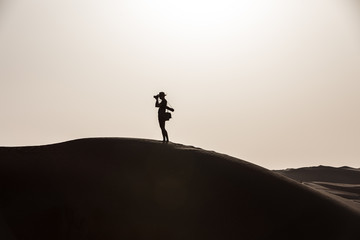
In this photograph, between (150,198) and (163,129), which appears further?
(163,129)

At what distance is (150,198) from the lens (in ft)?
51.2

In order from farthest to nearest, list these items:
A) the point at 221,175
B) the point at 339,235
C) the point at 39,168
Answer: the point at 221,175, the point at 39,168, the point at 339,235

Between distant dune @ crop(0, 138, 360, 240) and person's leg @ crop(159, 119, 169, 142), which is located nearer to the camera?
distant dune @ crop(0, 138, 360, 240)

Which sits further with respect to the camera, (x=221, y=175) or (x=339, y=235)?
(x=221, y=175)

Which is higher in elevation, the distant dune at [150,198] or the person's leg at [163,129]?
the person's leg at [163,129]

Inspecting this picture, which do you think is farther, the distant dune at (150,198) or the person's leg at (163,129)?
the person's leg at (163,129)

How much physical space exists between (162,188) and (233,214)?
8.68 ft

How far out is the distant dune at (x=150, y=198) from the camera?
45.5 ft

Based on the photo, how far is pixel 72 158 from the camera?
1802 centimetres

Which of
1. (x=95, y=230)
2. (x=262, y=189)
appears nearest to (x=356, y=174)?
(x=262, y=189)

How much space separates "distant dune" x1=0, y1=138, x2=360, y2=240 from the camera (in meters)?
13.9

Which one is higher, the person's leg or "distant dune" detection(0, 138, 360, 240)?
the person's leg

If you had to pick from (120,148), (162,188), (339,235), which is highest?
(120,148)

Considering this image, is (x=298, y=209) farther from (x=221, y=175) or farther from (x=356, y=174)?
A: (x=356, y=174)
